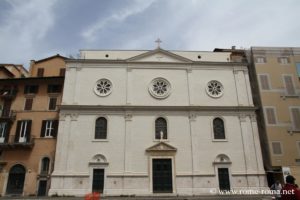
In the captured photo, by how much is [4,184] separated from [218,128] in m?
18.9

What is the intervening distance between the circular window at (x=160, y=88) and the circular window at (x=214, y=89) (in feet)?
12.5

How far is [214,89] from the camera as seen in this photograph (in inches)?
1026

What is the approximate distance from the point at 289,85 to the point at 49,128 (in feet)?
73.9

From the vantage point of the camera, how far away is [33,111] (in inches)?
1007

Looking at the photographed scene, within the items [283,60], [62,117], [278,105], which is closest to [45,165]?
[62,117]

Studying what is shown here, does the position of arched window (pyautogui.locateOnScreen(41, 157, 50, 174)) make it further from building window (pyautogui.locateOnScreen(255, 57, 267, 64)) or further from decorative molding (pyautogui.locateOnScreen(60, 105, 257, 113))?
building window (pyautogui.locateOnScreen(255, 57, 267, 64))

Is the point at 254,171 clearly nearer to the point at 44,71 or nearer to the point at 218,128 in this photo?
the point at 218,128

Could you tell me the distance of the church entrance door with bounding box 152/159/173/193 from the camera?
22.4 meters

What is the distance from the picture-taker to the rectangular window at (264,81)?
25797mm

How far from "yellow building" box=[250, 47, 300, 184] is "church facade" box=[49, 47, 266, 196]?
45.4 inches

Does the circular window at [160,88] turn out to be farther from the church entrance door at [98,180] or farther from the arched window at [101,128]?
the church entrance door at [98,180]

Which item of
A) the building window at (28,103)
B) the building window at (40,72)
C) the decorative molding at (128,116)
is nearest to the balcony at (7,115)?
the building window at (28,103)

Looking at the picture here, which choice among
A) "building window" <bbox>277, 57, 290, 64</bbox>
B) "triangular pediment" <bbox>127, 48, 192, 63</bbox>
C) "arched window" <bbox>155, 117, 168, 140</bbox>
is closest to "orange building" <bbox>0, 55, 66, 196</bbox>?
"triangular pediment" <bbox>127, 48, 192, 63</bbox>

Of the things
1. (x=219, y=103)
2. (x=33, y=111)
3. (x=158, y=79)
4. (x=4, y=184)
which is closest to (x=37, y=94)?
(x=33, y=111)
